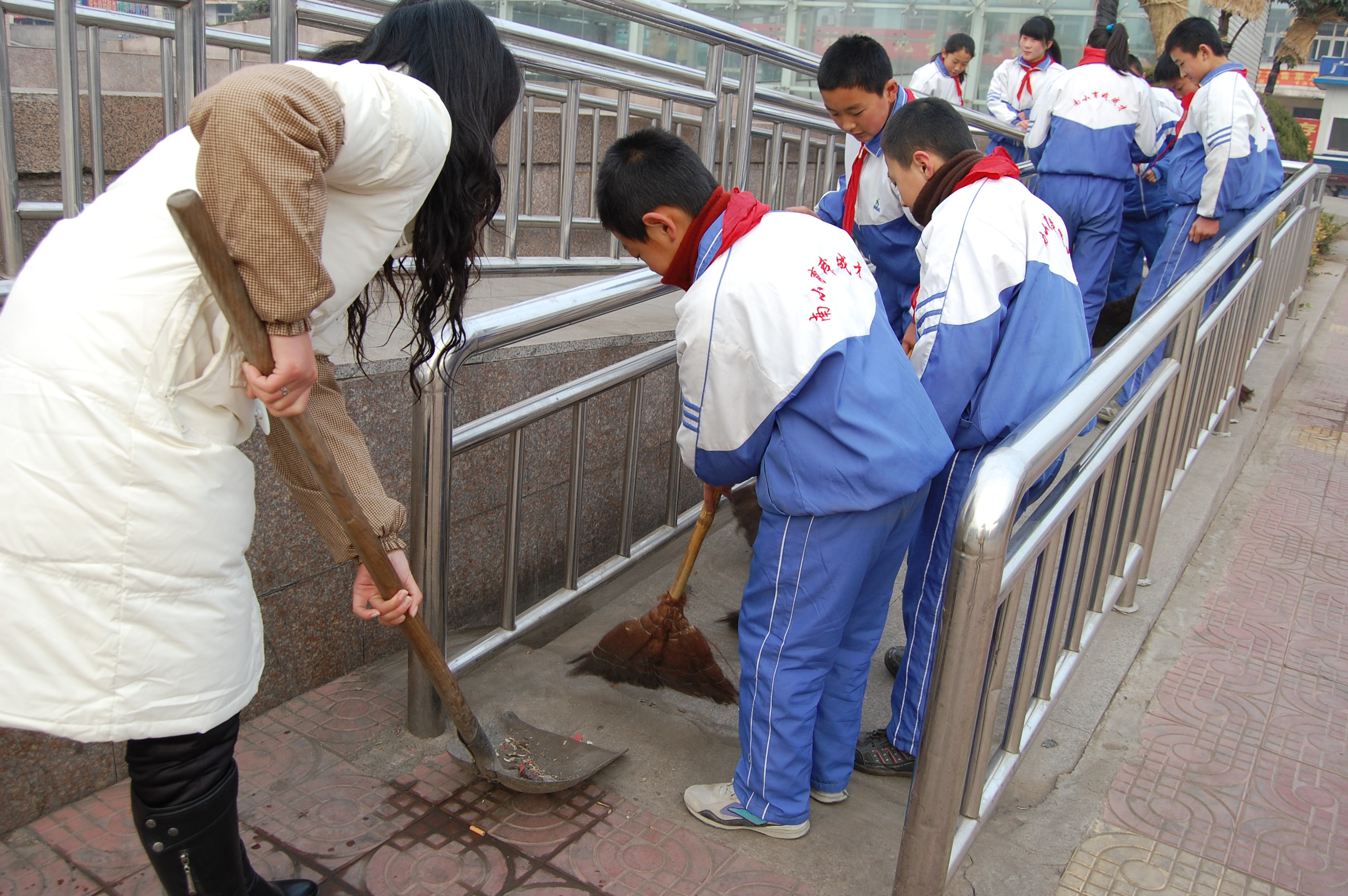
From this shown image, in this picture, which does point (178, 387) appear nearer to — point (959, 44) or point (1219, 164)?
point (1219, 164)

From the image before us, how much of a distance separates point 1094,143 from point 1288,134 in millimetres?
8962

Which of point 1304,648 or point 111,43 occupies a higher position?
point 111,43

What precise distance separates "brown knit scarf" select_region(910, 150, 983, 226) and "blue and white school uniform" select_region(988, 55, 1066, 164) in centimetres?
467

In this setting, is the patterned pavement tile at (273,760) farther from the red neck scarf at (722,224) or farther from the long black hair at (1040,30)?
the long black hair at (1040,30)

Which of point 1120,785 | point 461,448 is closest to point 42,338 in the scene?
point 461,448

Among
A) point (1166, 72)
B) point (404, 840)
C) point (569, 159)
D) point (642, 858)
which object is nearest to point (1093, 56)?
point (1166, 72)

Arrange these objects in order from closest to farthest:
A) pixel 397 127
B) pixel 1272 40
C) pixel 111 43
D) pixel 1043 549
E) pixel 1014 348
→ 1. pixel 397 127
2. pixel 1043 549
3. pixel 1014 348
4. pixel 111 43
5. pixel 1272 40

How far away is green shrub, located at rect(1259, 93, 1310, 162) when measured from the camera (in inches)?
454

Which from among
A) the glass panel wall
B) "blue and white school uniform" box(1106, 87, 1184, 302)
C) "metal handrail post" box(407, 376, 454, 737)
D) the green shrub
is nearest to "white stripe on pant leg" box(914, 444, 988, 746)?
"metal handrail post" box(407, 376, 454, 737)

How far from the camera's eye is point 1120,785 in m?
2.23

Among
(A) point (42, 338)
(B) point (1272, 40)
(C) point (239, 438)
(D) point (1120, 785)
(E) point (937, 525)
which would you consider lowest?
(D) point (1120, 785)

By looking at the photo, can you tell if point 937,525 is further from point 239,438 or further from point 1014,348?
point 239,438

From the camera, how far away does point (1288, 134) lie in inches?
464

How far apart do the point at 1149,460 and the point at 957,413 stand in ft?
2.69
